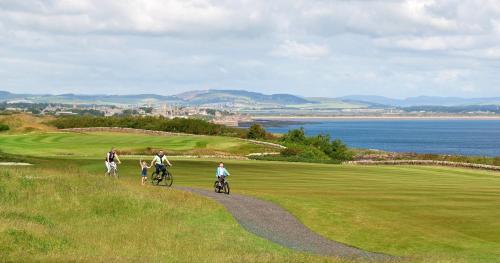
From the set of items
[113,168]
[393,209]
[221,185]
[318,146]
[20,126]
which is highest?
[113,168]

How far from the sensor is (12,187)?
41.2 metres

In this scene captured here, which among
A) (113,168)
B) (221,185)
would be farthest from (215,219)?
(113,168)

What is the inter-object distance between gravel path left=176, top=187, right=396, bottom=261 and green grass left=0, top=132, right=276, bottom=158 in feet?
180

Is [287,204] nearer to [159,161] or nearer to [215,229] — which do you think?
[215,229]

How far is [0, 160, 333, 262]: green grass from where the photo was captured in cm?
2547

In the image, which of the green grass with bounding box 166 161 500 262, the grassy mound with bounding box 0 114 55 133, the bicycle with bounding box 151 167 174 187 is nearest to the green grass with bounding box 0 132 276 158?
the grassy mound with bounding box 0 114 55 133

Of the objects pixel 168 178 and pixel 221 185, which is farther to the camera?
pixel 168 178

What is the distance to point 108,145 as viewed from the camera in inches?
4345

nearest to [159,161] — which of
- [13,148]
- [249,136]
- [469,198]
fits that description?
[469,198]

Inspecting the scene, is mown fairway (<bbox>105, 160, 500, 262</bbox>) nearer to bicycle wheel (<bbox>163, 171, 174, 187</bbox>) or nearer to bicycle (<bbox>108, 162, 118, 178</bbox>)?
bicycle wheel (<bbox>163, 171, 174, 187</bbox>)

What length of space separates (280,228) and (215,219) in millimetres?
3766

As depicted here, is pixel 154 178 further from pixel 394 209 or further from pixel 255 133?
pixel 255 133

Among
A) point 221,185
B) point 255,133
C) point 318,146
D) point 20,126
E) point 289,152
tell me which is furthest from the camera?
point 20,126

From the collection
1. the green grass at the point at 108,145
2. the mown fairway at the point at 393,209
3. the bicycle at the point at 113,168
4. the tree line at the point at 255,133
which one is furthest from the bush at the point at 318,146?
the bicycle at the point at 113,168
